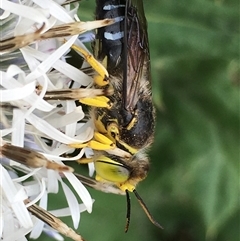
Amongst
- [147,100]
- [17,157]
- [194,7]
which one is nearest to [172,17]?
[194,7]

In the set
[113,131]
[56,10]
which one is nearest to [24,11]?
[56,10]

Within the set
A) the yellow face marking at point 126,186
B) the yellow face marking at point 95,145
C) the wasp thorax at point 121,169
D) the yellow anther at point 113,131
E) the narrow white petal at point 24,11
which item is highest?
the narrow white petal at point 24,11

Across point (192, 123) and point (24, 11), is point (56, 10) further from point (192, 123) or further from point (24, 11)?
point (192, 123)

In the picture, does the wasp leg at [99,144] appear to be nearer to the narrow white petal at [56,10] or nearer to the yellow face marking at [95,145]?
the yellow face marking at [95,145]

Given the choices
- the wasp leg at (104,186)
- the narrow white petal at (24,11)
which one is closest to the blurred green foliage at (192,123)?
the wasp leg at (104,186)

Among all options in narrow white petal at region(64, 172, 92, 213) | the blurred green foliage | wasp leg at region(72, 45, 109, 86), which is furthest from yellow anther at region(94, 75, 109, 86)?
the blurred green foliage

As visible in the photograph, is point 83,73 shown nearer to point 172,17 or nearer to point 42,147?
point 42,147
